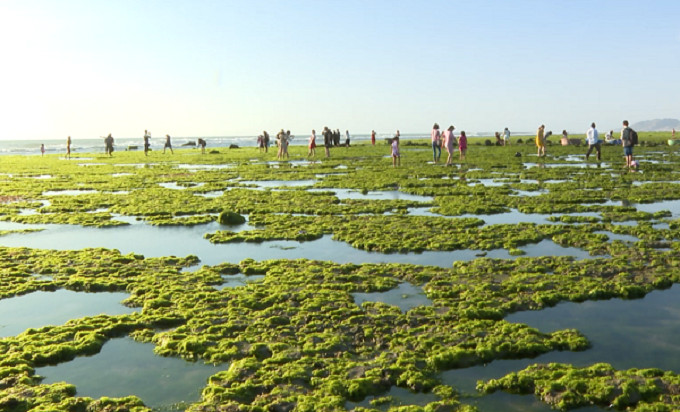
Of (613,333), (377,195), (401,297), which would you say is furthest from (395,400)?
(377,195)

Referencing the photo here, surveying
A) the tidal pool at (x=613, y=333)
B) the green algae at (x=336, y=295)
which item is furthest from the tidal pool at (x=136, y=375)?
the tidal pool at (x=613, y=333)

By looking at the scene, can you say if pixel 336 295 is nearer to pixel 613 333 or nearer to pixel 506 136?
pixel 613 333

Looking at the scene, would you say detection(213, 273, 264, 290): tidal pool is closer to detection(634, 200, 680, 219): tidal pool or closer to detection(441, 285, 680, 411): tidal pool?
detection(441, 285, 680, 411): tidal pool

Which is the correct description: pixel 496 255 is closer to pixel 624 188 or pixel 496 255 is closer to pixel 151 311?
pixel 151 311

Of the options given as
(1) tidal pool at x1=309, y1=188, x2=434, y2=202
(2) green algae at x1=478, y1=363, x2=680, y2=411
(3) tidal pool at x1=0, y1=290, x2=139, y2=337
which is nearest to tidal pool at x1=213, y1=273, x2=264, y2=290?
(3) tidal pool at x1=0, y1=290, x2=139, y2=337

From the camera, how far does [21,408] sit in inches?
232

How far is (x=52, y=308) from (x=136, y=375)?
3.74m

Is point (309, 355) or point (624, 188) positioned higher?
point (624, 188)

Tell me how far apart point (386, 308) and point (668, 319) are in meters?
4.38

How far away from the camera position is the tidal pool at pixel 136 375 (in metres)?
6.22

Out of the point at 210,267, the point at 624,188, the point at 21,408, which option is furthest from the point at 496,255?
the point at 624,188

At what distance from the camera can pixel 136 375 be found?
6.73m

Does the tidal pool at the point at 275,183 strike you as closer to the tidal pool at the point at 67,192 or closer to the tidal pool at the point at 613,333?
the tidal pool at the point at 67,192

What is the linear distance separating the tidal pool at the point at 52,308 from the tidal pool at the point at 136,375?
1.67 m
